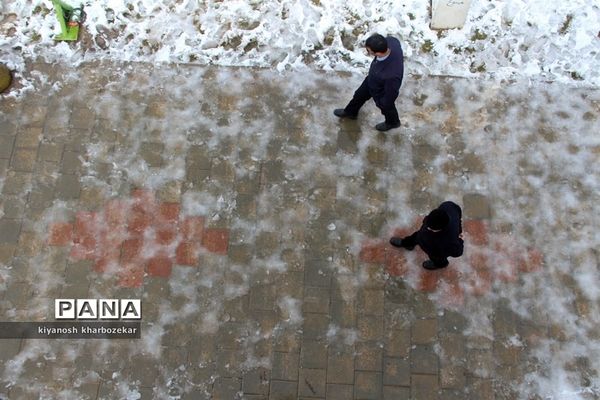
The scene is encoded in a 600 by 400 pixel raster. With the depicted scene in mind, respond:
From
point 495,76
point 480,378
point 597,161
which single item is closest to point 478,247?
point 480,378

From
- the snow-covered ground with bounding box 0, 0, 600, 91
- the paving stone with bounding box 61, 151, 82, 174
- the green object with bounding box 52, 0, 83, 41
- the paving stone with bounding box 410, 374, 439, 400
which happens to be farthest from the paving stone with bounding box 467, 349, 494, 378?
the green object with bounding box 52, 0, 83, 41

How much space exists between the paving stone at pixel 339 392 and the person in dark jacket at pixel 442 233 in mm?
1492

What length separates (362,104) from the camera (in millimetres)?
5293

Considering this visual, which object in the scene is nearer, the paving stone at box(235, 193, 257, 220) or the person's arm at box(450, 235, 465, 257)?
the person's arm at box(450, 235, 465, 257)

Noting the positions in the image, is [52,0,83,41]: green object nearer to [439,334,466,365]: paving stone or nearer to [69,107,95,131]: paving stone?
[69,107,95,131]: paving stone

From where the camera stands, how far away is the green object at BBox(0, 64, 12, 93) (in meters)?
5.70

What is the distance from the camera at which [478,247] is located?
508cm

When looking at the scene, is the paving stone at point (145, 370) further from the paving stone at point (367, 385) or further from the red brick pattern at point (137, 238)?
the paving stone at point (367, 385)

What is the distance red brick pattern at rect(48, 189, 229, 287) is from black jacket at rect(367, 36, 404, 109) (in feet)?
7.13

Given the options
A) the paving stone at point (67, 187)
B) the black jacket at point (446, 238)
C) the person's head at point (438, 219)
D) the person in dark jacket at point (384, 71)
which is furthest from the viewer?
the paving stone at point (67, 187)

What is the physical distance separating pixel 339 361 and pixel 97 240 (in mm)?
2839

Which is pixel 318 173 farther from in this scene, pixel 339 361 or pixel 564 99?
pixel 564 99

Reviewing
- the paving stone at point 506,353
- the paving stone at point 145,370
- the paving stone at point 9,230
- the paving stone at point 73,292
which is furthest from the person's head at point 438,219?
the paving stone at point 9,230

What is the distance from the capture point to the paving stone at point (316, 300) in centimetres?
492
